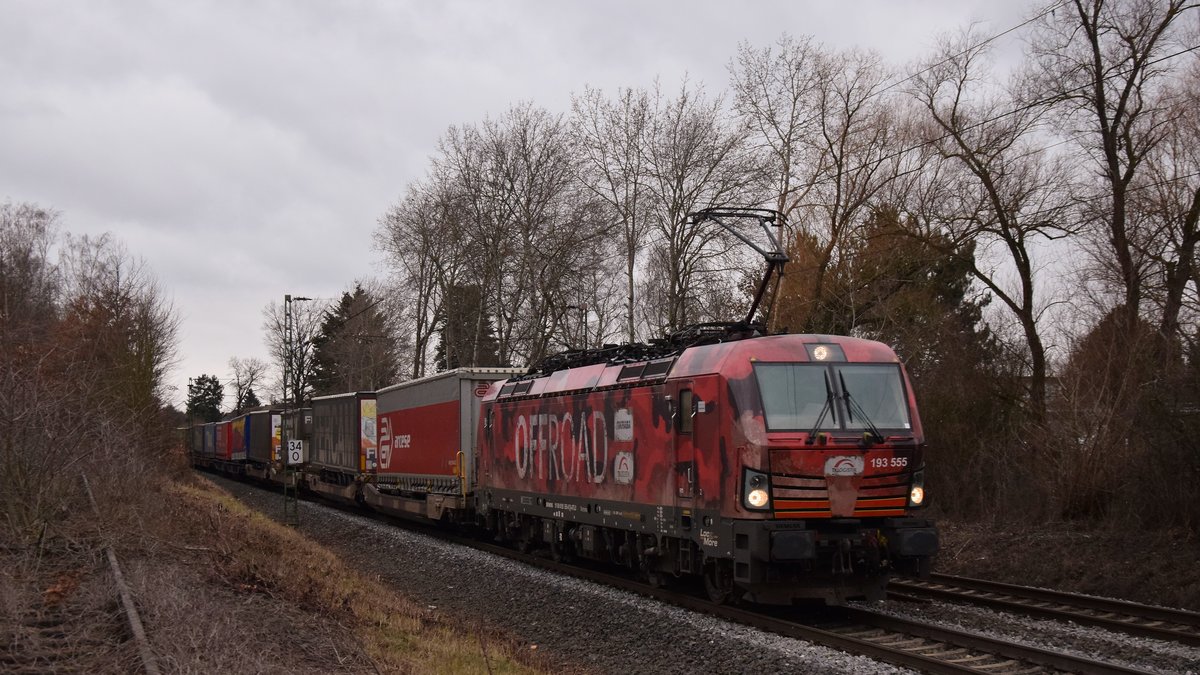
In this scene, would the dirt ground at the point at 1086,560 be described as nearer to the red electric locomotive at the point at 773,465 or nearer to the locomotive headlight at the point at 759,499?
the red electric locomotive at the point at 773,465

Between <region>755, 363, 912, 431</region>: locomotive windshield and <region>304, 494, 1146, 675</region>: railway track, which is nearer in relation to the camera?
<region>304, 494, 1146, 675</region>: railway track

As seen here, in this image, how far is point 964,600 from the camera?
12.2 metres

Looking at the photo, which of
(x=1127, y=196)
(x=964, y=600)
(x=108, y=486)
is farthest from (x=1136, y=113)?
(x=108, y=486)

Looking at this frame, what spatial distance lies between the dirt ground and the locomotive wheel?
484 centimetres

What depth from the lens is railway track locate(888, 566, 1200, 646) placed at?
32.8 feet

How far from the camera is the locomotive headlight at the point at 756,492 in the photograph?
410 inches

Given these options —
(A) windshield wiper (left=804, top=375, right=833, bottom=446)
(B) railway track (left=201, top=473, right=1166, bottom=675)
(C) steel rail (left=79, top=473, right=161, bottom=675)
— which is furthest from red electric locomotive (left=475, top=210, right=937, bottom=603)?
(C) steel rail (left=79, top=473, right=161, bottom=675)

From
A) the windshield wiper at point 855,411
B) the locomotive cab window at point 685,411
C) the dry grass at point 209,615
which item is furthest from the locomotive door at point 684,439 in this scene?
the dry grass at point 209,615

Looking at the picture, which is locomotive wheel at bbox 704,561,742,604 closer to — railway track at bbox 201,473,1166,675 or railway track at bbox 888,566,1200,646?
railway track at bbox 201,473,1166,675

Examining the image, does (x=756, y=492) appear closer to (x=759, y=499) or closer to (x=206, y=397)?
(x=759, y=499)

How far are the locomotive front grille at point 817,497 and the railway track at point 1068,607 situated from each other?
6.94 feet

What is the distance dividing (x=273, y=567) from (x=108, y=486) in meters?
3.55

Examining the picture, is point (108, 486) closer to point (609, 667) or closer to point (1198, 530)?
point (609, 667)

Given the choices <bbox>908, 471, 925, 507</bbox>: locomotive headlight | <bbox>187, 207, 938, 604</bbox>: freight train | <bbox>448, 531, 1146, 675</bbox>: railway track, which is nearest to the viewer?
<bbox>448, 531, 1146, 675</bbox>: railway track
